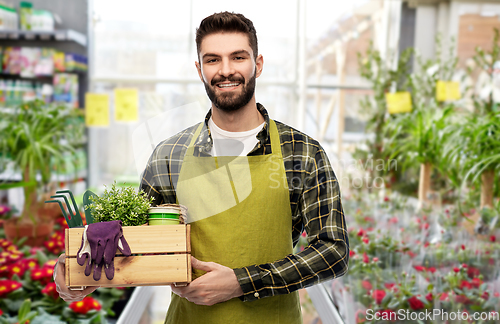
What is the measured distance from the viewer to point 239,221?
940 millimetres

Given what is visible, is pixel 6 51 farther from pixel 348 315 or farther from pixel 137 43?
pixel 348 315

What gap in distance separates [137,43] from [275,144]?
8.40 ft

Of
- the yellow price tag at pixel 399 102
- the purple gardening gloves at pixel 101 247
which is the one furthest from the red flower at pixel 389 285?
the yellow price tag at pixel 399 102

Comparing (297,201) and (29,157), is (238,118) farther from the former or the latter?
(29,157)

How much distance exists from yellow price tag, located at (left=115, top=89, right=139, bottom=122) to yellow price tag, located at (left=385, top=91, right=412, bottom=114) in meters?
1.89

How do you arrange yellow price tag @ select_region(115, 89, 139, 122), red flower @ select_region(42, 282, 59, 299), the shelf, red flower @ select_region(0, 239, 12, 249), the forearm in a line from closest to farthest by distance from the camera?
the forearm
red flower @ select_region(42, 282, 59, 299)
red flower @ select_region(0, 239, 12, 249)
the shelf
yellow price tag @ select_region(115, 89, 139, 122)

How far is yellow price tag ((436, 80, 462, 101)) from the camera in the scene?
2.64m

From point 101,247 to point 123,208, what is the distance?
101mm

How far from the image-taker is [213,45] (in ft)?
2.99

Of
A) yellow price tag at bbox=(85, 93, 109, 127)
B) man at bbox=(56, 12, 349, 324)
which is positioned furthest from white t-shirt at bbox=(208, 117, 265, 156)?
yellow price tag at bbox=(85, 93, 109, 127)

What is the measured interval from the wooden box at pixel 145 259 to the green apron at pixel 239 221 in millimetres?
158

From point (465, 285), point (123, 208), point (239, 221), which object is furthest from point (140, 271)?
point (465, 285)

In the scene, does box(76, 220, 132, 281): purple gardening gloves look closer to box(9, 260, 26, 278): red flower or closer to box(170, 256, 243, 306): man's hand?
box(170, 256, 243, 306): man's hand

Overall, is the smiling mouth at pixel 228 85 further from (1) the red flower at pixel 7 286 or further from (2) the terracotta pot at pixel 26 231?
(2) the terracotta pot at pixel 26 231
